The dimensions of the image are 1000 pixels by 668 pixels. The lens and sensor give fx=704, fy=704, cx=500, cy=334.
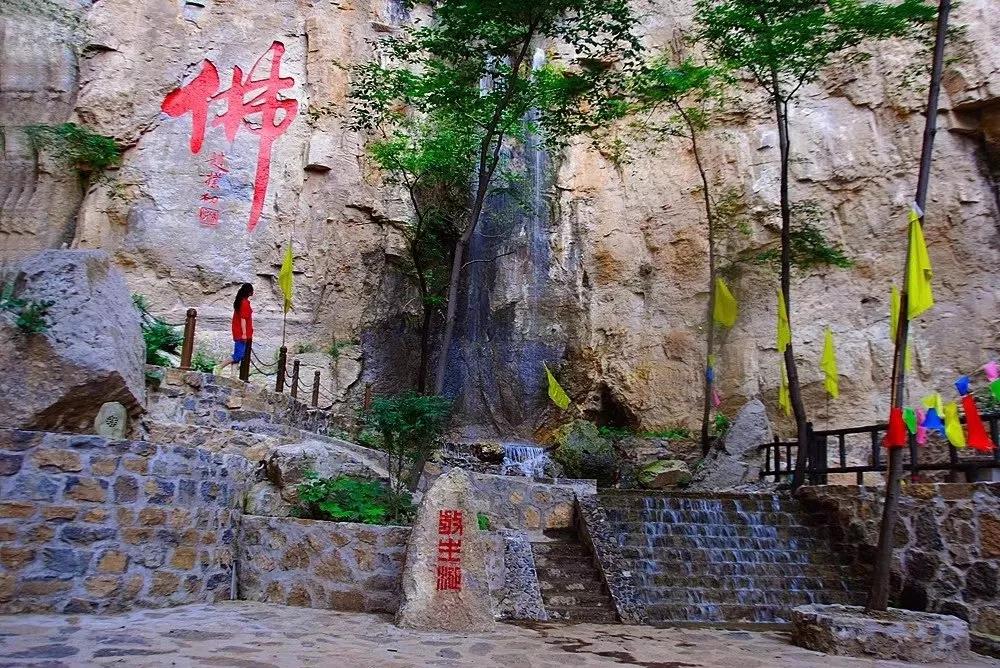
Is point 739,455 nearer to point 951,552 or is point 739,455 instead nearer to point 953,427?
point 953,427

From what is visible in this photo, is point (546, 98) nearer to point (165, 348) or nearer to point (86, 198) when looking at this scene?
point (165, 348)

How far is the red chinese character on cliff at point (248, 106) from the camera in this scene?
50.1ft

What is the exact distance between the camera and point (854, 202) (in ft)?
48.8

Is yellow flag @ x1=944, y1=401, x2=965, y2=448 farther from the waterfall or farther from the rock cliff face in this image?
the waterfall

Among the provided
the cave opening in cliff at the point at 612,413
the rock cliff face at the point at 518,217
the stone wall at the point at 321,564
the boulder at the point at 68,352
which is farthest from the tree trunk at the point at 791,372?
the boulder at the point at 68,352

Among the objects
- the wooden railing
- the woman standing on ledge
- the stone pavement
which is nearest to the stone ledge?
the stone pavement

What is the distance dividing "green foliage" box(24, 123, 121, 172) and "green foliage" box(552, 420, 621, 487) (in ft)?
36.4

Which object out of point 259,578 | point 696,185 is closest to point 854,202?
point 696,185

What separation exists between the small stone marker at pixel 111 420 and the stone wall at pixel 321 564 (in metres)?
1.30

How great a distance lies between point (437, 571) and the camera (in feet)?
17.7

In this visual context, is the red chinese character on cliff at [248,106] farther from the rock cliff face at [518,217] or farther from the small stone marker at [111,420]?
the small stone marker at [111,420]

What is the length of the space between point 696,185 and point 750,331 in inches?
145

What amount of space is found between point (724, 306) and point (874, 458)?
5915 mm

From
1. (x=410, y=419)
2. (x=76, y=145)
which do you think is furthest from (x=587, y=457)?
(x=76, y=145)
